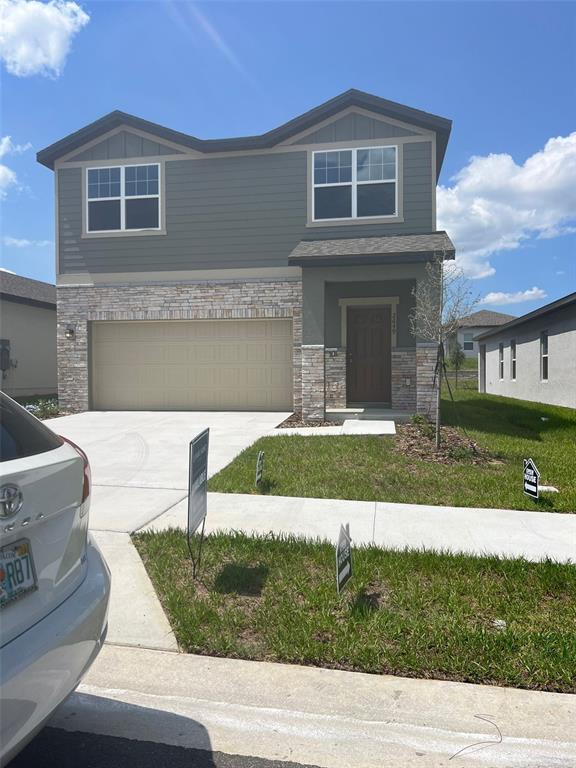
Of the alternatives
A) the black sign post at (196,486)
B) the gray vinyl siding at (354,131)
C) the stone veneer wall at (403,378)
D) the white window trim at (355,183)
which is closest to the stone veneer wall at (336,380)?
the stone veneer wall at (403,378)

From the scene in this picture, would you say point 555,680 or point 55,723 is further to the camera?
point 555,680

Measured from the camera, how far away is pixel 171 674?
10.2ft

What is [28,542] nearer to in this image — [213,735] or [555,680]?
[213,735]

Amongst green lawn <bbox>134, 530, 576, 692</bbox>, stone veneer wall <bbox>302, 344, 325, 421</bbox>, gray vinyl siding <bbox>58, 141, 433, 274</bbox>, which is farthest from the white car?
gray vinyl siding <bbox>58, 141, 433, 274</bbox>

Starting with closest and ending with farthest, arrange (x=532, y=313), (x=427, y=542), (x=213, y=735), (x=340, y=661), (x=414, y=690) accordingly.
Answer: (x=213, y=735) → (x=414, y=690) → (x=340, y=661) → (x=427, y=542) → (x=532, y=313)

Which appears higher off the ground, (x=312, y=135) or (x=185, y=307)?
(x=312, y=135)

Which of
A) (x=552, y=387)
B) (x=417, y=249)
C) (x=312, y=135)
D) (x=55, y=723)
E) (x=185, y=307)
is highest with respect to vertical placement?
(x=312, y=135)

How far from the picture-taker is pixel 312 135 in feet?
44.3

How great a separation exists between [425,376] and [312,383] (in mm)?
2471

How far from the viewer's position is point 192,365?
14742 mm

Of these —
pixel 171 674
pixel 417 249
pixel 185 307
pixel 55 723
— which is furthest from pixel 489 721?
pixel 185 307

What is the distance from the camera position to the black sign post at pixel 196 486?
161 inches

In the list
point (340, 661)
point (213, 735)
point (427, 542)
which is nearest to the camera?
point (213, 735)

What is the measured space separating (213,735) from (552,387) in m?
17.3
